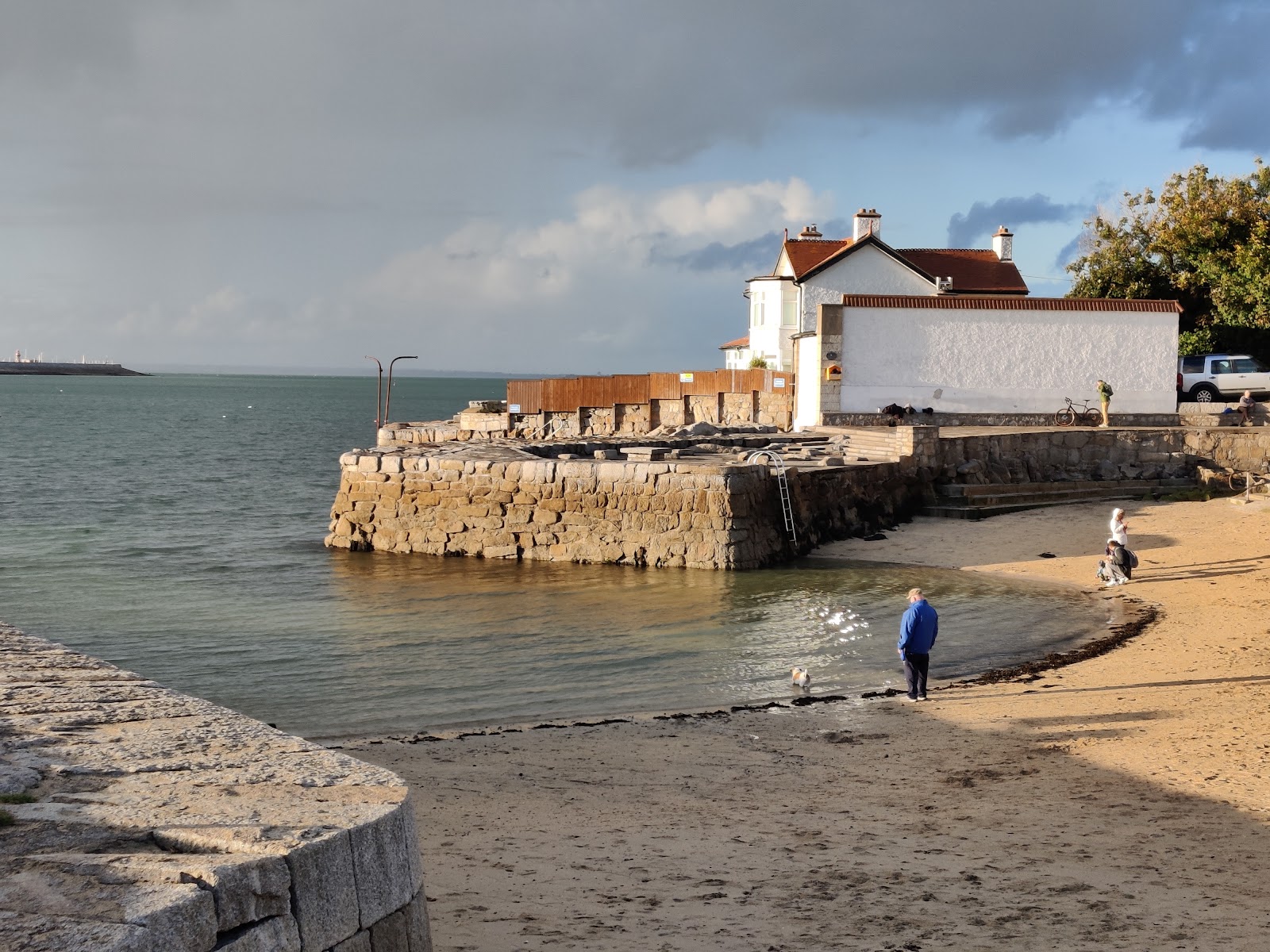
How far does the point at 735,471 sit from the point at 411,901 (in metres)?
17.3

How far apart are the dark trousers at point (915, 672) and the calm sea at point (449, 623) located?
3.07 feet

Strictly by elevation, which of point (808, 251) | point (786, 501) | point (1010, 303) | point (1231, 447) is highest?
point (808, 251)

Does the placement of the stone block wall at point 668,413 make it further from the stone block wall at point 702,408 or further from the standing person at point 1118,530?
the standing person at point 1118,530

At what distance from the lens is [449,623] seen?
17.3 meters

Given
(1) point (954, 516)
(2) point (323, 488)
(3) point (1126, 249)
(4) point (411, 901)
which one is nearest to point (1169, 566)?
(1) point (954, 516)

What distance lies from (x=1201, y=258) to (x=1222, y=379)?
5.60 meters

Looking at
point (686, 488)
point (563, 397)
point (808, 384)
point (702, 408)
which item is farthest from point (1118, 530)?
point (563, 397)

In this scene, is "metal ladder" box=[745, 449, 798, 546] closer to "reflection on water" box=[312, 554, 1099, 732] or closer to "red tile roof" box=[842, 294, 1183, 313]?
"reflection on water" box=[312, 554, 1099, 732]

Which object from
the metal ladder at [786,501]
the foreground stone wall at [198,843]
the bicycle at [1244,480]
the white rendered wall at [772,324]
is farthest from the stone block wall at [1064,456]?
the foreground stone wall at [198,843]

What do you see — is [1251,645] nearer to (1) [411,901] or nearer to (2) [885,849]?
(2) [885,849]

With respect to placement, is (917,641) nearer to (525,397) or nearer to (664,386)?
(664,386)

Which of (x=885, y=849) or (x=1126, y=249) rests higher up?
(x=1126, y=249)

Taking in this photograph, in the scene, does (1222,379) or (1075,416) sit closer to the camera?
(1075,416)

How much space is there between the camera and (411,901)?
4.70m
